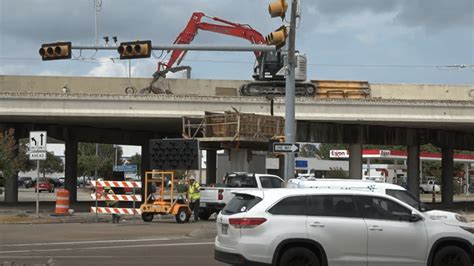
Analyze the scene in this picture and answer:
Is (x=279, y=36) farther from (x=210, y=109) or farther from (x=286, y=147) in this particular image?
(x=210, y=109)

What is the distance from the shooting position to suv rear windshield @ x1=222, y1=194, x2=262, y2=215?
440 inches

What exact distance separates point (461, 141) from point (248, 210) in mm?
48344

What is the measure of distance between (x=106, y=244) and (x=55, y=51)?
7.64m

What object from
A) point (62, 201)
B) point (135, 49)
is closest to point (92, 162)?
point (62, 201)

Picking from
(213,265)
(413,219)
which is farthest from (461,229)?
(213,265)

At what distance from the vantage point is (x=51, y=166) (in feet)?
385

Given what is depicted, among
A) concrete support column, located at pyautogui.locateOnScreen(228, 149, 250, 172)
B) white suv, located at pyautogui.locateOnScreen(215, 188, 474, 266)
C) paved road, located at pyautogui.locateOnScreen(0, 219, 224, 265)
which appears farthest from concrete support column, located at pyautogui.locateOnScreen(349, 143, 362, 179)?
white suv, located at pyautogui.locateOnScreen(215, 188, 474, 266)

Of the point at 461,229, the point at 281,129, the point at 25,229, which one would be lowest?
the point at 25,229

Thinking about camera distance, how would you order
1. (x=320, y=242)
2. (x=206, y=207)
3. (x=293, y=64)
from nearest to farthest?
(x=320, y=242)
(x=293, y=64)
(x=206, y=207)

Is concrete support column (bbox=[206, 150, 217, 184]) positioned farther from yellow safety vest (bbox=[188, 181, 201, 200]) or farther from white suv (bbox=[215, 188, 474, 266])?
white suv (bbox=[215, 188, 474, 266])

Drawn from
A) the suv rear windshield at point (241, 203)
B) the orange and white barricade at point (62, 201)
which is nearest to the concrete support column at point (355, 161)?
the orange and white barricade at point (62, 201)

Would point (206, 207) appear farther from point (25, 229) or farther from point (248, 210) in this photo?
point (248, 210)

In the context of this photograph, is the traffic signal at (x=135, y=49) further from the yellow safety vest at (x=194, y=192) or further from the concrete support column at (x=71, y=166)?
the concrete support column at (x=71, y=166)

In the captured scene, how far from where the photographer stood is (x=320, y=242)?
429 inches
